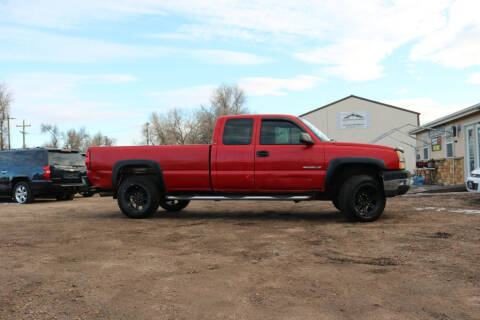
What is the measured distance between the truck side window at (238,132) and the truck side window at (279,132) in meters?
0.25

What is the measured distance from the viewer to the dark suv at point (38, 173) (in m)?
12.3

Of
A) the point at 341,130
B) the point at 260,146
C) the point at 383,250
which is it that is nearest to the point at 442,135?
the point at 260,146

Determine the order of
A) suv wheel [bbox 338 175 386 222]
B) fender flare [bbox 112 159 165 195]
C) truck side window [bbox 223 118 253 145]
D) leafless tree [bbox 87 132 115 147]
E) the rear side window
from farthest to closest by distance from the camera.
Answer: leafless tree [bbox 87 132 115 147], the rear side window, fender flare [bbox 112 159 165 195], truck side window [bbox 223 118 253 145], suv wheel [bbox 338 175 386 222]

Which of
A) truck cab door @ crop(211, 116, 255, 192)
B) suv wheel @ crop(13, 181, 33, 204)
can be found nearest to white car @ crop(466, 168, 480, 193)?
truck cab door @ crop(211, 116, 255, 192)

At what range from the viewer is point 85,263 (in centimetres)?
425

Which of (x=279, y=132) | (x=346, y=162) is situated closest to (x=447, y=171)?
(x=346, y=162)

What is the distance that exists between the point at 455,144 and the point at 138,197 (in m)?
15.2

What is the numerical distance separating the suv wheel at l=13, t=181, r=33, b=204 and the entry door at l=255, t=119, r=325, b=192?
29.0 feet

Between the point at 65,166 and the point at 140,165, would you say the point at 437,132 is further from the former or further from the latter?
the point at 65,166

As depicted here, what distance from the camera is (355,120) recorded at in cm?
4119

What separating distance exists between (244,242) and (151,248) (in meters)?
1.22

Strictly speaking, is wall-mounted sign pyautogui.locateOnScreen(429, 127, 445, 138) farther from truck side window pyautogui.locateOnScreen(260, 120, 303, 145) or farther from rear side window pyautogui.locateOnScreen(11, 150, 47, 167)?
rear side window pyautogui.locateOnScreen(11, 150, 47, 167)

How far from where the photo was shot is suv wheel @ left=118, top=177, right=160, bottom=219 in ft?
25.0

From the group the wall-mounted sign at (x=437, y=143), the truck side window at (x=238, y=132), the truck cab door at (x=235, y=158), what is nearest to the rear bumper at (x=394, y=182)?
the truck cab door at (x=235, y=158)
